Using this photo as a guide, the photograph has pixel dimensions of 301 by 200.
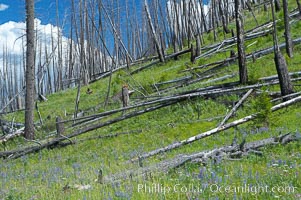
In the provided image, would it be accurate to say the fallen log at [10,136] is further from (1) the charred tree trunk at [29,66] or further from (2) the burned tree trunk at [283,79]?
(2) the burned tree trunk at [283,79]

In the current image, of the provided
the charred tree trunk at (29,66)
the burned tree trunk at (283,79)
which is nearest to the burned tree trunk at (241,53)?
the burned tree trunk at (283,79)

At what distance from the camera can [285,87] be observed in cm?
1088

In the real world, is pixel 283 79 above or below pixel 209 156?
above

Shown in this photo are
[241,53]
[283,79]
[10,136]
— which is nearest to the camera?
[283,79]

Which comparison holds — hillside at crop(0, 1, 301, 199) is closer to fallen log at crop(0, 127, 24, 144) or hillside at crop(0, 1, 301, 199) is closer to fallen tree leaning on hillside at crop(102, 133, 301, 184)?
fallen tree leaning on hillside at crop(102, 133, 301, 184)

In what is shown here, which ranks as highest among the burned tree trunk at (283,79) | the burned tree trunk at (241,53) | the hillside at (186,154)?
the burned tree trunk at (241,53)

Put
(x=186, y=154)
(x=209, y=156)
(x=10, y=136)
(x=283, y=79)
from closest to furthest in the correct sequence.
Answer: (x=209, y=156) → (x=186, y=154) → (x=283, y=79) → (x=10, y=136)

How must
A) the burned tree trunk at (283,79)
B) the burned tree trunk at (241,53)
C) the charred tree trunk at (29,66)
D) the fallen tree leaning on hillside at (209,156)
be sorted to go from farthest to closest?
the charred tree trunk at (29,66) < the burned tree trunk at (241,53) < the burned tree trunk at (283,79) < the fallen tree leaning on hillside at (209,156)

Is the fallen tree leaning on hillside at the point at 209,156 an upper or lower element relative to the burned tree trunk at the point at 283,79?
lower

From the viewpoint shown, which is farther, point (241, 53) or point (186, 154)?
point (241, 53)

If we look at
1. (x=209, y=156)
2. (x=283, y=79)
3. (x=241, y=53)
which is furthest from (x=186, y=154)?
(x=241, y=53)

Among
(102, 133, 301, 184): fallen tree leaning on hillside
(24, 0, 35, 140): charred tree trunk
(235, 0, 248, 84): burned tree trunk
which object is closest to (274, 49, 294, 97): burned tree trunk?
(235, 0, 248, 84): burned tree trunk

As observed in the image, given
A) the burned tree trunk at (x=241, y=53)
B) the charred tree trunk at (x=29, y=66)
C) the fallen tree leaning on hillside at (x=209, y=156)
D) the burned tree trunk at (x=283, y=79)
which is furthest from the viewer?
the charred tree trunk at (x=29, y=66)

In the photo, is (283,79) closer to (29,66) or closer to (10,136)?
(29,66)
